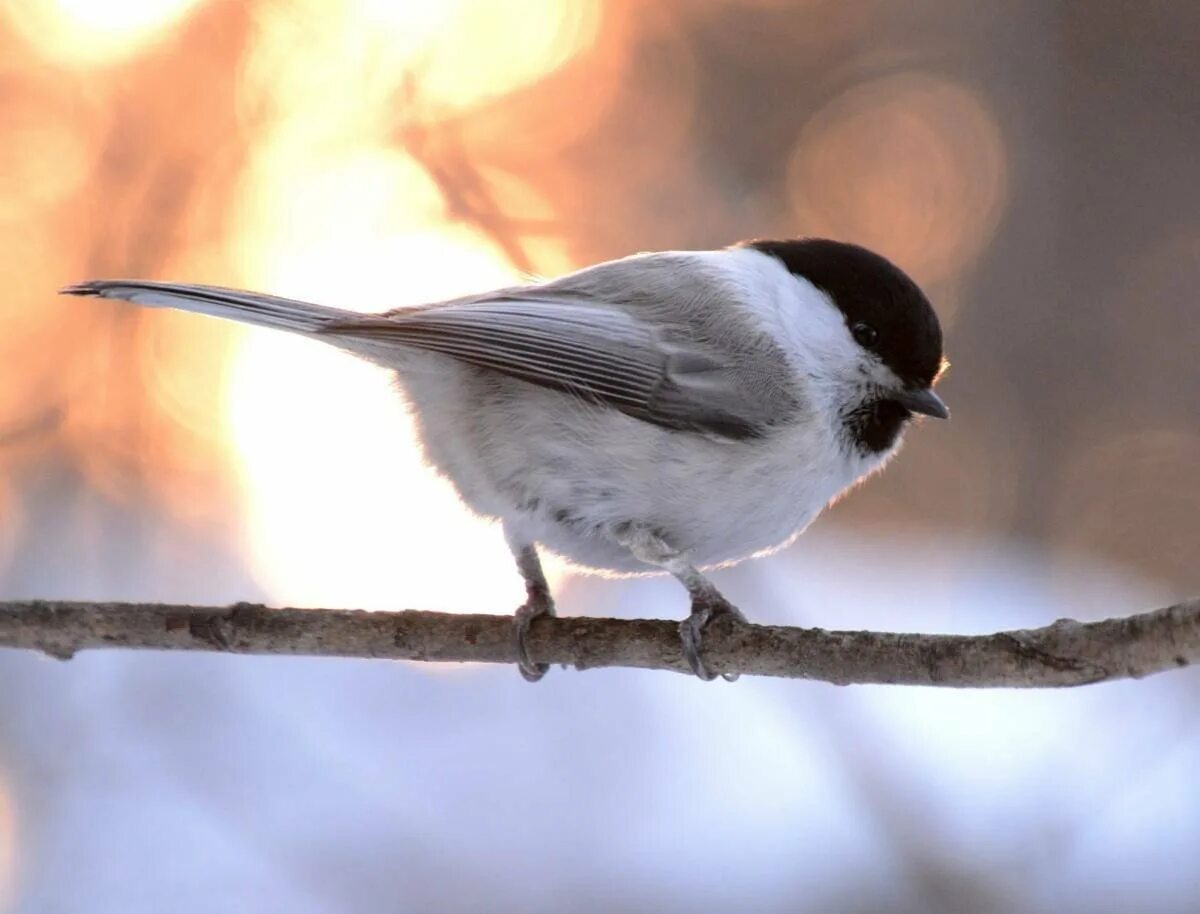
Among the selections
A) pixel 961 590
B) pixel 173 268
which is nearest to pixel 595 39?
pixel 173 268

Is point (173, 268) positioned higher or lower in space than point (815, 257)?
lower

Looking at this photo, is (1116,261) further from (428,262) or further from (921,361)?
(428,262)

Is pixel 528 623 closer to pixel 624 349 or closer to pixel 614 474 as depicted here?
pixel 614 474

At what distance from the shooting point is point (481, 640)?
6.60 ft

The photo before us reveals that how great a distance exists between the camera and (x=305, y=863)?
3.02 meters

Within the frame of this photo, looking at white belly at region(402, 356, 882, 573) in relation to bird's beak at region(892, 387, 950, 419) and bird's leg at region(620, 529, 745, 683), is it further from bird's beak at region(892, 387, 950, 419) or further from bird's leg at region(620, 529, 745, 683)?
bird's beak at region(892, 387, 950, 419)

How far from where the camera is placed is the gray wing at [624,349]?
2.09m

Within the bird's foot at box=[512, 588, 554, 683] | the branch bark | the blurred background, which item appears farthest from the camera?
the blurred background

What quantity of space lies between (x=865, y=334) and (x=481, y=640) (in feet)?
2.94

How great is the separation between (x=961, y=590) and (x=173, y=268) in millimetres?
2639

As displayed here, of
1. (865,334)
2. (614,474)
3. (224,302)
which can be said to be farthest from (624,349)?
(224,302)

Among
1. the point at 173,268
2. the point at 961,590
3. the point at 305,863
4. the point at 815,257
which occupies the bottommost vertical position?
the point at 305,863

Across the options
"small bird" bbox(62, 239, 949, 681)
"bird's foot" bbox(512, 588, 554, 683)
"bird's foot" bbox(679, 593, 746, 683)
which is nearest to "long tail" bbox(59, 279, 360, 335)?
"small bird" bbox(62, 239, 949, 681)

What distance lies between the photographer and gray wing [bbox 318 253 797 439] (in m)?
2.09
